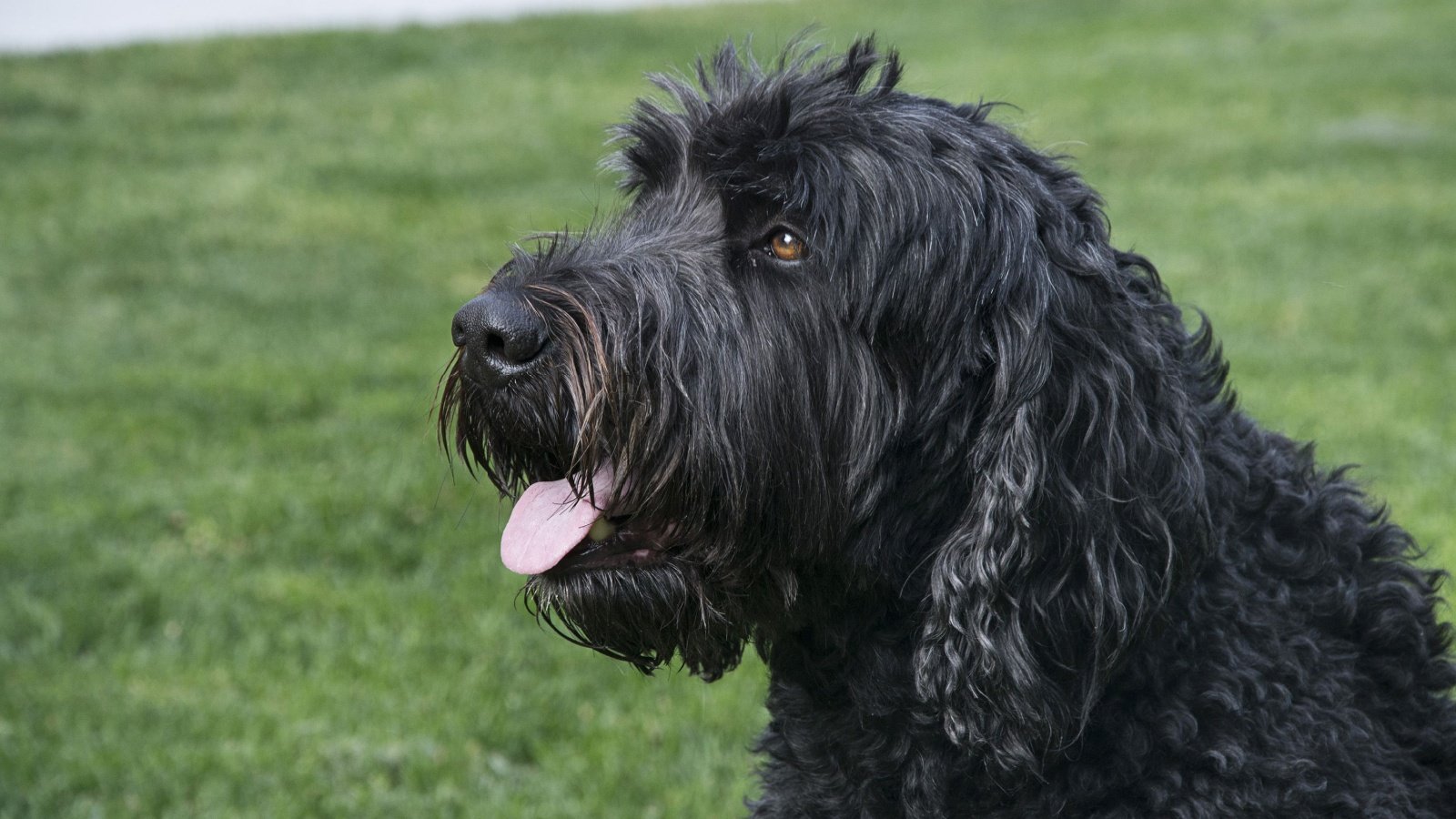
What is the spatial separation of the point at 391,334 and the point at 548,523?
268 inches

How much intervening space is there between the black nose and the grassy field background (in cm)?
148

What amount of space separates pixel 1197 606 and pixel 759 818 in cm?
104

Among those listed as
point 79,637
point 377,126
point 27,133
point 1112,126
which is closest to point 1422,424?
point 79,637

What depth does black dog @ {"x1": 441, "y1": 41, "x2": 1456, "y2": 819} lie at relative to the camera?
261cm

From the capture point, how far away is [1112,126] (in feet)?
47.7

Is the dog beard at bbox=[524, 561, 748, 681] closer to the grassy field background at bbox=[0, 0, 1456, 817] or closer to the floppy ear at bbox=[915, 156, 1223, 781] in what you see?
the floppy ear at bbox=[915, 156, 1223, 781]

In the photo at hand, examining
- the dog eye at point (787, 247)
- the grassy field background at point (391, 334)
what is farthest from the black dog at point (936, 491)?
the grassy field background at point (391, 334)

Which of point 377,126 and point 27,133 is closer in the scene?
point 27,133

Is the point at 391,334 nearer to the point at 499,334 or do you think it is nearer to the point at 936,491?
the point at 499,334

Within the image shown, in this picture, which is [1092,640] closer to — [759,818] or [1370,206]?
[759,818]

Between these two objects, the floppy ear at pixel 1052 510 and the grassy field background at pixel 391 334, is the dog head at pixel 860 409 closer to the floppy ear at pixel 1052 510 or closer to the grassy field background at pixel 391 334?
the floppy ear at pixel 1052 510

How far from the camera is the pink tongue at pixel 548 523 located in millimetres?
2781

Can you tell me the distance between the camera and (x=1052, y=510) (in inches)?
102

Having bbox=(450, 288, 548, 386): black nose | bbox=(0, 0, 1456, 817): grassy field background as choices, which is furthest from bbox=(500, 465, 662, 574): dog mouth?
bbox=(0, 0, 1456, 817): grassy field background
